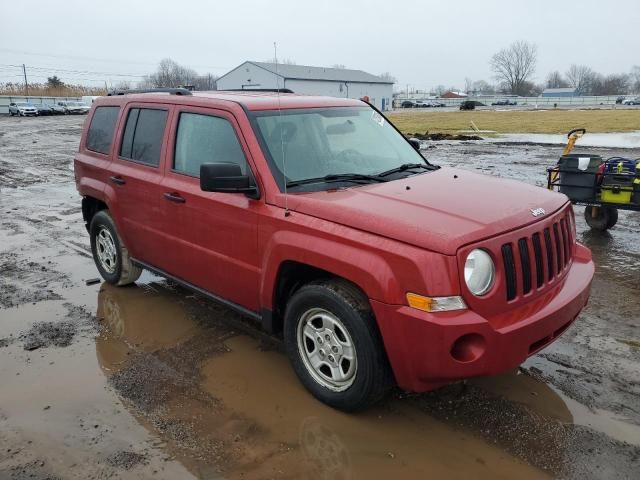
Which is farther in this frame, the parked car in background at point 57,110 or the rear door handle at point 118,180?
the parked car in background at point 57,110

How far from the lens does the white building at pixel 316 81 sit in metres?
64.5

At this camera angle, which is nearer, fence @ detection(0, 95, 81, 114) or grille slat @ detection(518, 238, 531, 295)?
grille slat @ detection(518, 238, 531, 295)

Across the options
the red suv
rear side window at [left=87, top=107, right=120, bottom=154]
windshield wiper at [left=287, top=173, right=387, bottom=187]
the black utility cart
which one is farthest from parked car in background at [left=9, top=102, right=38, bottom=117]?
windshield wiper at [left=287, top=173, right=387, bottom=187]

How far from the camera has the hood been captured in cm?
302

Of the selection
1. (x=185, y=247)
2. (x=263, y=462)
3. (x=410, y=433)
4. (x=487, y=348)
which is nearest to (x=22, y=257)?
(x=185, y=247)

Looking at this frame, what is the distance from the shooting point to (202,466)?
3.08 metres

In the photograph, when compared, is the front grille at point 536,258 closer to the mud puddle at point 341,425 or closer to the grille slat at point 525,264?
the grille slat at point 525,264

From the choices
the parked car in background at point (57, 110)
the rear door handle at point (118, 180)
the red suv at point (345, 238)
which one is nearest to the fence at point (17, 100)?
the parked car in background at point (57, 110)

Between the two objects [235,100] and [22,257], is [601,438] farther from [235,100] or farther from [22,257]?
[22,257]

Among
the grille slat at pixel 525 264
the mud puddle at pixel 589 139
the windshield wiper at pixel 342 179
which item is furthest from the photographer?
the mud puddle at pixel 589 139

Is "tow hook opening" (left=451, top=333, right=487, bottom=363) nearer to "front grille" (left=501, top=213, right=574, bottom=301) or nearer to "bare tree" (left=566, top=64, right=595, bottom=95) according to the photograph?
"front grille" (left=501, top=213, right=574, bottom=301)

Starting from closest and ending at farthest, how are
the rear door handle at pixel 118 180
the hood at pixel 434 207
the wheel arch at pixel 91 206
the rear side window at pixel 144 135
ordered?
the hood at pixel 434 207 → the rear side window at pixel 144 135 → the rear door handle at pixel 118 180 → the wheel arch at pixel 91 206

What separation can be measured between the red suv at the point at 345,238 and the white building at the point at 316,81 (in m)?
56.5

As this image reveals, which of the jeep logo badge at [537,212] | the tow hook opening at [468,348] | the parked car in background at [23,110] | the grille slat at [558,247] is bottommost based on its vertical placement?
the tow hook opening at [468,348]
